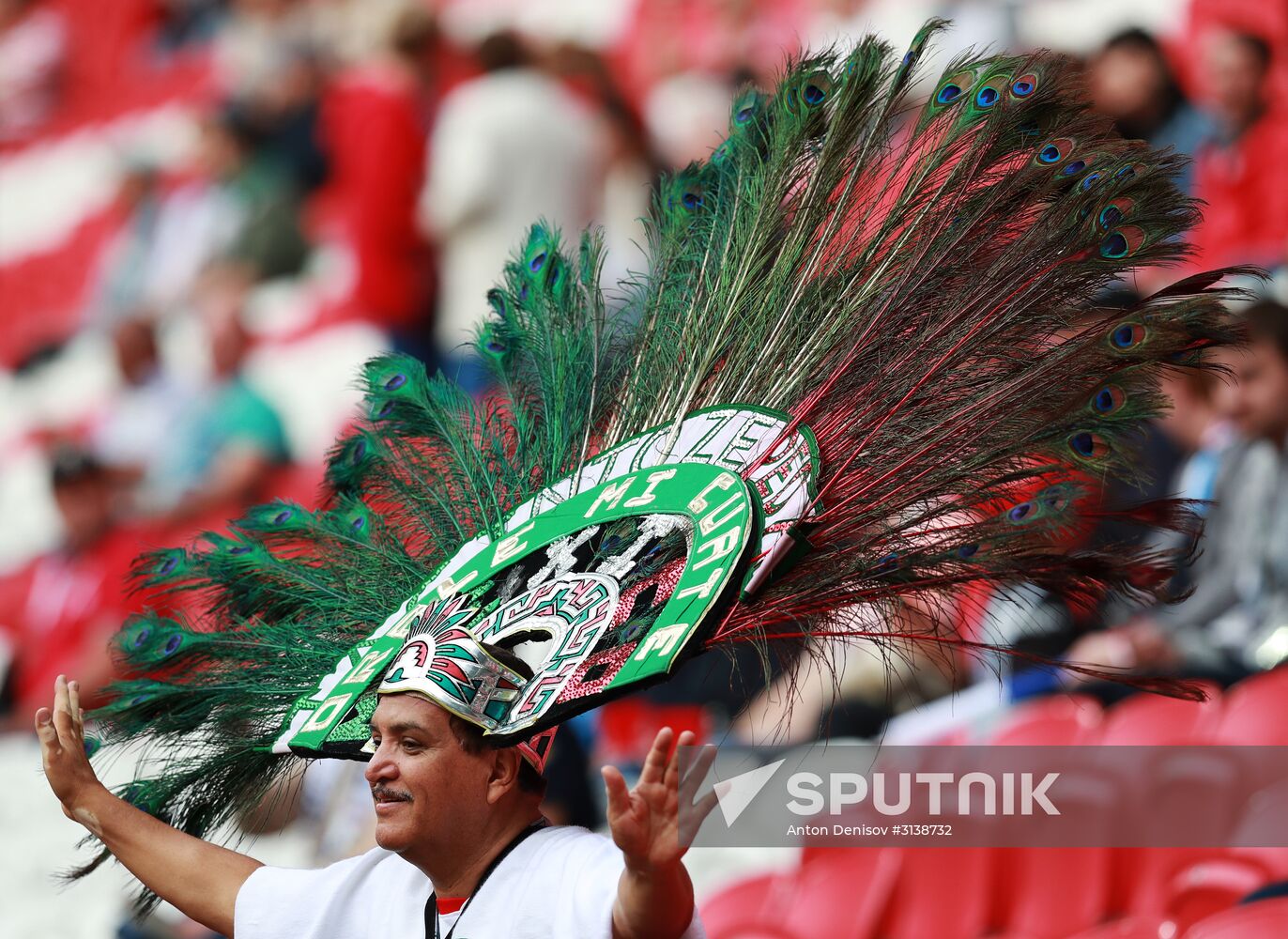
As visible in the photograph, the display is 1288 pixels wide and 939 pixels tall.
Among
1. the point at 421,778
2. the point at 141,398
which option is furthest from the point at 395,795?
the point at 141,398

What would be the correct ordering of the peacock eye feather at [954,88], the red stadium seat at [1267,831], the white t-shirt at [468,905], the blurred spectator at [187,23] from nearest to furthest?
the white t-shirt at [468,905], the peacock eye feather at [954,88], the red stadium seat at [1267,831], the blurred spectator at [187,23]

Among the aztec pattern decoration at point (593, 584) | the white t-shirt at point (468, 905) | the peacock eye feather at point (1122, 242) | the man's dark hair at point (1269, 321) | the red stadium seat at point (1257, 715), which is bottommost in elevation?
the red stadium seat at point (1257, 715)

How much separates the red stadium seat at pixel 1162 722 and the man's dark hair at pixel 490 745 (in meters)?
1.82

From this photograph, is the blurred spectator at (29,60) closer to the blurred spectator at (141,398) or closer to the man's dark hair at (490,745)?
the blurred spectator at (141,398)

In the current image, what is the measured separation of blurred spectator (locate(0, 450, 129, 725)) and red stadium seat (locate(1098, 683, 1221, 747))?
169 inches

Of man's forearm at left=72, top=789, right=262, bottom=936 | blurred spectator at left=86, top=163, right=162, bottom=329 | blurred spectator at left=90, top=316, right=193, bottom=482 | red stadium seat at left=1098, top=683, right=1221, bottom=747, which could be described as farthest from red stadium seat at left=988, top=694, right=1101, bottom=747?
blurred spectator at left=86, top=163, right=162, bottom=329

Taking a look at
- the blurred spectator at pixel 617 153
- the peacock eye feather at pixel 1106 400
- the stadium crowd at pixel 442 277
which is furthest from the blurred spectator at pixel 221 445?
the peacock eye feather at pixel 1106 400

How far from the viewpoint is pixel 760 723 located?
4953 mm

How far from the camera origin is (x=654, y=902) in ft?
7.18

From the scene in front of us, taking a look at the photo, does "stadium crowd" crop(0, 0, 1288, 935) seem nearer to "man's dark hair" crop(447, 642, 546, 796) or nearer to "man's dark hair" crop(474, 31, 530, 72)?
"man's dark hair" crop(474, 31, 530, 72)

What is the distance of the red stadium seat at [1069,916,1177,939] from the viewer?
3307 mm

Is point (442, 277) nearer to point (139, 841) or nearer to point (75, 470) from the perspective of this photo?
point (75, 470)

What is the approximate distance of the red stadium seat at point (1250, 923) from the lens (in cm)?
293

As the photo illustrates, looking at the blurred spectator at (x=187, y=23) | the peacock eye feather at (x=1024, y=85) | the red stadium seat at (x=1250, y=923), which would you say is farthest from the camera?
the blurred spectator at (x=187, y=23)
